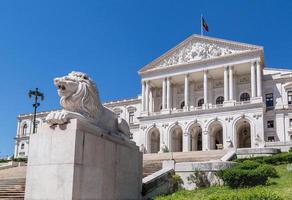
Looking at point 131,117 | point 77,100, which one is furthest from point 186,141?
point 77,100

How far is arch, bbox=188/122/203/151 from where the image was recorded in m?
54.0

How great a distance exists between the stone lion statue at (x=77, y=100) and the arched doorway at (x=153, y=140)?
46770mm

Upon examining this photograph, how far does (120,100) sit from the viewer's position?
71.9 m

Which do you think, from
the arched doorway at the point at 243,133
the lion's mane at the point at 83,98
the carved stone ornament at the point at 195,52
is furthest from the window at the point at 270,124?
the lion's mane at the point at 83,98

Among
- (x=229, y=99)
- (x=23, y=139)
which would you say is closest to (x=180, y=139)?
(x=229, y=99)

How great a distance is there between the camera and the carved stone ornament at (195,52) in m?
54.9

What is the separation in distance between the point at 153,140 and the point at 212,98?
37.0 feet

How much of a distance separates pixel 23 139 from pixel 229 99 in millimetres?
48430

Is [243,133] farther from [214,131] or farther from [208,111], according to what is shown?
[208,111]

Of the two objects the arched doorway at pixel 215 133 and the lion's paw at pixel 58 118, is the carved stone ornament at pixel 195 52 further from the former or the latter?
the lion's paw at pixel 58 118

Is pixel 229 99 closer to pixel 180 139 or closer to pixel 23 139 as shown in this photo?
pixel 180 139

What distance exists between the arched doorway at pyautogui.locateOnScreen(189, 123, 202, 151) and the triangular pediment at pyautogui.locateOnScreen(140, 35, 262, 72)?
10022 mm

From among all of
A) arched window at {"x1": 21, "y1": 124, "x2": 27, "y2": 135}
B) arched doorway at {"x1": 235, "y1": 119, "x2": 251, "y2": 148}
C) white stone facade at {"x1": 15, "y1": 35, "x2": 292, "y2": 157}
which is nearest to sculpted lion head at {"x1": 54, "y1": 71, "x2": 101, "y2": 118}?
white stone facade at {"x1": 15, "y1": 35, "x2": 292, "y2": 157}

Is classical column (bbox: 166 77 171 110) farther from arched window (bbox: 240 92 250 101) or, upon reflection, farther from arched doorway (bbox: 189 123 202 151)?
arched window (bbox: 240 92 250 101)
